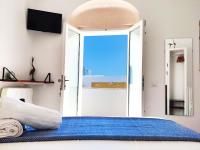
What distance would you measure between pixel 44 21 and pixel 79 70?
108 cm

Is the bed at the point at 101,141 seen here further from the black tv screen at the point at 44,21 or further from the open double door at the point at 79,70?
the black tv screen at the point at 44,21

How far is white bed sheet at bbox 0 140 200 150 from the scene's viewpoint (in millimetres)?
1362

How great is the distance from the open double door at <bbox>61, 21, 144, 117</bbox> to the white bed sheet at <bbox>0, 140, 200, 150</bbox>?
7.83 ft

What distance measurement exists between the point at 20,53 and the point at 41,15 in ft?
2.57

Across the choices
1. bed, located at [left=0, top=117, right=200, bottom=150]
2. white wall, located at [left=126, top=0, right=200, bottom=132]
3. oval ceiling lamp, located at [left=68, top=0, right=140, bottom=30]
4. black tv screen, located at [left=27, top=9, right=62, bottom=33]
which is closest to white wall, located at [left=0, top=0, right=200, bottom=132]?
white wall, located at [left=126, top=0, right=200, bottom=132]

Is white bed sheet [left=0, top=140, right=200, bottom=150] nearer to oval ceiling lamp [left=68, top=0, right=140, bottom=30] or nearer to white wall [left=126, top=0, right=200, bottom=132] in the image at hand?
oval ceiling lamp [left=68, top=0, right=140, bottom=30]

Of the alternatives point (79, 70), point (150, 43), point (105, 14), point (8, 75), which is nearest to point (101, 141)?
point (105, 14)

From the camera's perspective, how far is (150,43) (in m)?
4.16

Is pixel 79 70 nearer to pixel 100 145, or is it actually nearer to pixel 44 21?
pixel 44 21

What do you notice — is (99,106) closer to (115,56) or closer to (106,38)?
(115,56)

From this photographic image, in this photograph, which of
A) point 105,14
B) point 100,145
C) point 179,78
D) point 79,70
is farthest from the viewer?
point 79,70

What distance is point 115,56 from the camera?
18.1 feet

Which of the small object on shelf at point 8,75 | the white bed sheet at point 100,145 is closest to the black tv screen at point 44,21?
the small object on shelf at point 8,75

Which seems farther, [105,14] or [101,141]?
[105,14]
